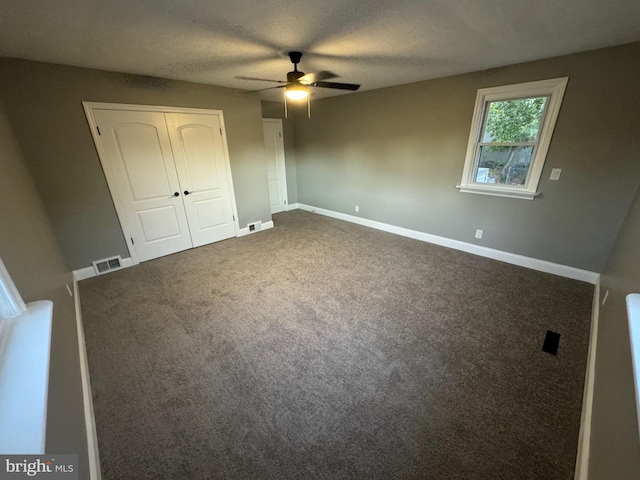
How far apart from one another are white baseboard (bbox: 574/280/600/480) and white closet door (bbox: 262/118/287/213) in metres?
5.24

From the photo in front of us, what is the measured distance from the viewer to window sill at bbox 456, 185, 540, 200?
298 cm

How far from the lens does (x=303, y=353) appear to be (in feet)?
6.59

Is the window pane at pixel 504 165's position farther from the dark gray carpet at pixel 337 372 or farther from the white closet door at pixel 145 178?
the white closet door at pixel 145 178

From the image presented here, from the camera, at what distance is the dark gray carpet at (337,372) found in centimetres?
135

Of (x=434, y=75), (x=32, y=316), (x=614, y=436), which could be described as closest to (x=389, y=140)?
(x=434, y=75)

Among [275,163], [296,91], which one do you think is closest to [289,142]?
[275,163]

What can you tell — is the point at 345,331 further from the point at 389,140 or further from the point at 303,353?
the point at 389,140

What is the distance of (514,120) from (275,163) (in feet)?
14.0

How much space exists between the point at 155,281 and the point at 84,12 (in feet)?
8.28

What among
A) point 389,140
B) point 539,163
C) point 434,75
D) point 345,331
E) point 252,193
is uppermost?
point 434,75

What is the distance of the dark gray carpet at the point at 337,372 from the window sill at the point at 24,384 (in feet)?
3.08

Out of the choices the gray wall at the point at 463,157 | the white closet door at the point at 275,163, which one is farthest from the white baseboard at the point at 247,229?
the gray wall at the point at 463,157

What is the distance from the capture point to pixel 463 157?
344 centimetres

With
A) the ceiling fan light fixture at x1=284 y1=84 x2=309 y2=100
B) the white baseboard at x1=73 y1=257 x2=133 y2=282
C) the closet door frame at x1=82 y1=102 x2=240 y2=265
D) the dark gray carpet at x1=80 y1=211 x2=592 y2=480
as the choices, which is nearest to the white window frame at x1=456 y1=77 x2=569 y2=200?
the dark gray carpet at x1=80 y1=211 x2=592 y2=480
